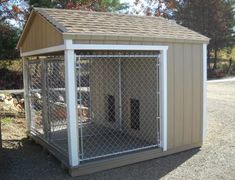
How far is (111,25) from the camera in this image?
227 inches

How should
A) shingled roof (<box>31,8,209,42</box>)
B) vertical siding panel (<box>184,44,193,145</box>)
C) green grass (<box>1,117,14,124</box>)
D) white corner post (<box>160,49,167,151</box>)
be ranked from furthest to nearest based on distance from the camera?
green grass (<box>1,117,14,124</box>) → vertical siding panel (<box>184,44,193,145</box>) → white corner post (<box>160,49,167,151</box>) → shingled roof (<box>31,8,209,42</box>)

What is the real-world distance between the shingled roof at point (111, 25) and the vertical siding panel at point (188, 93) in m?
0.32

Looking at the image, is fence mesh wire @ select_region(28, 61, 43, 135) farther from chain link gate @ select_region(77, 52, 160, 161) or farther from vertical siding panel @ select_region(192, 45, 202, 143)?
vertical siding panel @ select_region(192, 45, 202, 143)

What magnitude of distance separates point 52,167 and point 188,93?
2.80 meters

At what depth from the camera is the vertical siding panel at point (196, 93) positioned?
630cm

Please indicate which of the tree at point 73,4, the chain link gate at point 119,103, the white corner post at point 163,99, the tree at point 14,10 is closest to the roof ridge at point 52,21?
the chain link gate at point 119,103

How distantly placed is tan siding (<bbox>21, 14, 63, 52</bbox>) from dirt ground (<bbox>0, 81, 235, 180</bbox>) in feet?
6.68

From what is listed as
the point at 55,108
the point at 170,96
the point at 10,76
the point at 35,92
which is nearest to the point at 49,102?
the point at 55,108

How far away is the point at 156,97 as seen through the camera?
19.9ft

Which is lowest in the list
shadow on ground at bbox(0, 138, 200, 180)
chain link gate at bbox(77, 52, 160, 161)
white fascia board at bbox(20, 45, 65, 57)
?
shadow on ground at bbox(0, 138, 200, 180)

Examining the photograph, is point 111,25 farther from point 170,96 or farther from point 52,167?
point 52,167

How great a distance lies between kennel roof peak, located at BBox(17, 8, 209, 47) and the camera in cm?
518

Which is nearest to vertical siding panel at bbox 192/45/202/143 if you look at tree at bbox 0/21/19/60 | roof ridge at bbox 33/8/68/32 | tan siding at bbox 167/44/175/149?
tan siding at bbox 167/44/175/149

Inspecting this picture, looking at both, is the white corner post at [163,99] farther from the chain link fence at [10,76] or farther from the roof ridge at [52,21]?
the chain link fence at [10,76]
